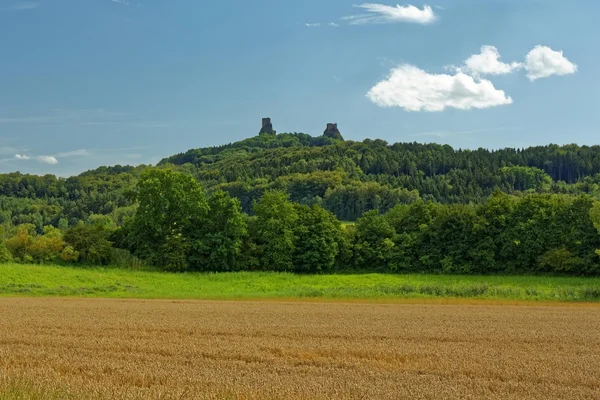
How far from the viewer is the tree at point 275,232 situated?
2771 inches

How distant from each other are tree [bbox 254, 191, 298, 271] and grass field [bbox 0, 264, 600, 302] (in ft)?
16.5

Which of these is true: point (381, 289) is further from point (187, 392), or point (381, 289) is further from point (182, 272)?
point (187, 392)

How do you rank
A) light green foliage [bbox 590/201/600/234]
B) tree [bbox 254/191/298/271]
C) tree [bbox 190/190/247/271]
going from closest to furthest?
light green foliage [bbox 590/201/600/234] → tree [bbox 190/190/247/271] → tree [bbox 254/191/298/271]

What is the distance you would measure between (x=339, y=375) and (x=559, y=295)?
37058 millimetres

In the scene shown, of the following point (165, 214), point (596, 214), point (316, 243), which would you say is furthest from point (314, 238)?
point (596, 214)

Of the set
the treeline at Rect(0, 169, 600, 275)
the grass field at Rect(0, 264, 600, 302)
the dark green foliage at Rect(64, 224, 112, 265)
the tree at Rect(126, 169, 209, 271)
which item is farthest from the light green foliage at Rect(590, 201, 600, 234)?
the dark green foliage at Rect(64, 224, 112, 265)

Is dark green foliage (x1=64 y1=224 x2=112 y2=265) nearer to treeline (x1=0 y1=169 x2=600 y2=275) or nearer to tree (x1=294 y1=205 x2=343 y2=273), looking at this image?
treeline (x1=0 y1=169 x2=600 y2=275)

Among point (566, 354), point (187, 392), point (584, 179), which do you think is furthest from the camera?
point (584, 179)

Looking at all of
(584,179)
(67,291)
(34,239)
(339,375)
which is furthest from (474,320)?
(584,179)

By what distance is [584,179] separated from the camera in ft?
647

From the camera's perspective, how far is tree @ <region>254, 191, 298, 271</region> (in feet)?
231

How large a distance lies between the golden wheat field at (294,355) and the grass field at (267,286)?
15.0 metres

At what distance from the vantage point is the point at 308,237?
72.2 m

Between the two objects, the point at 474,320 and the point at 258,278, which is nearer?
the point at 474,320
